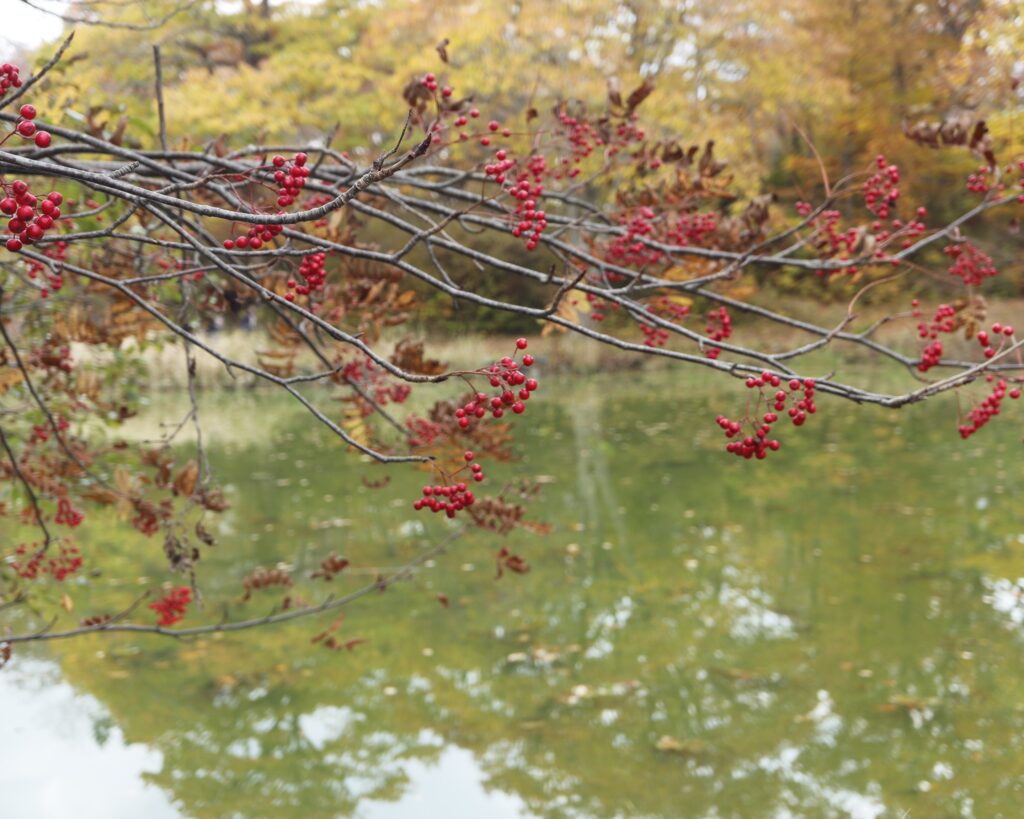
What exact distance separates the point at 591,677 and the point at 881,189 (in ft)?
8.99

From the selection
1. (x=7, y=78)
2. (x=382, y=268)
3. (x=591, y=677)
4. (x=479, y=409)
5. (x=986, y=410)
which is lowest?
(x=479, y=409)

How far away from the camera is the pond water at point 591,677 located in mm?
3785

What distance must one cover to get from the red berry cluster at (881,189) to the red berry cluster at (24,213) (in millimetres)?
2350

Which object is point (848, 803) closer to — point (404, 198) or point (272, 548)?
point (404, 198)

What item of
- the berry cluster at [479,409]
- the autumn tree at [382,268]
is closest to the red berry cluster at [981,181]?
the autumn tree at [382,268]

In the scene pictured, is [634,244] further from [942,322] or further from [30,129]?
[30,129]

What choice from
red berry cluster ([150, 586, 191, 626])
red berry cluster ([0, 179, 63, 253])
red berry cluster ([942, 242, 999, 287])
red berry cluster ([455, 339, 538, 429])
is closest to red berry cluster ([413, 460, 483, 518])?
red berry cluster ([455, 339, 538, 429])

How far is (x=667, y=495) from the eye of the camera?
330 inches

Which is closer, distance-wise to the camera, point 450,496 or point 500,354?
point 450,496

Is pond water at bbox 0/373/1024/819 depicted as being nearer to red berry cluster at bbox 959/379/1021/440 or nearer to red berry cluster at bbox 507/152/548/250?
red berry cluster at bbox 507/152/548/250

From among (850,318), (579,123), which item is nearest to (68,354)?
(579,123)

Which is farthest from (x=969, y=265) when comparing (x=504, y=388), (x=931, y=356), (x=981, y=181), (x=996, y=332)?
(x=504, y=388)

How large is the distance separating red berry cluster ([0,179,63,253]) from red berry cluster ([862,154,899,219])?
7.71 feet

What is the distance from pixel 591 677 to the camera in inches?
185
